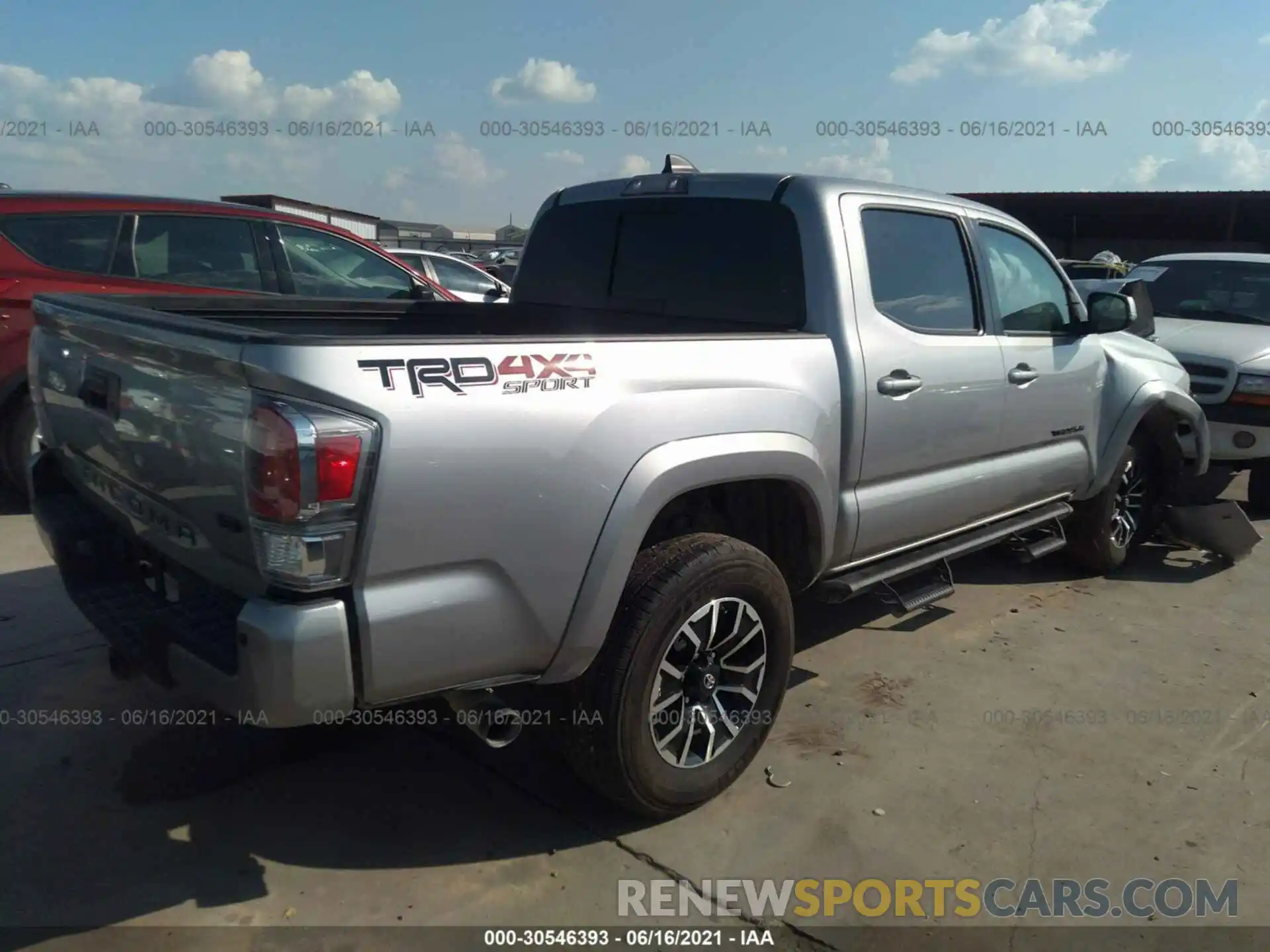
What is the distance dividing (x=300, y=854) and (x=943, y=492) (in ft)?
8.80

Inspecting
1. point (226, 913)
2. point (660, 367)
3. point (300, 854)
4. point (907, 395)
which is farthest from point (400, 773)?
point (907, 395)

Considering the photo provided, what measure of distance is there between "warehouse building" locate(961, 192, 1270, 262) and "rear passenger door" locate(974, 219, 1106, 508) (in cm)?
2462

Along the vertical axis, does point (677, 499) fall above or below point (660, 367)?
below

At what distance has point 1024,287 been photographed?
467 cm

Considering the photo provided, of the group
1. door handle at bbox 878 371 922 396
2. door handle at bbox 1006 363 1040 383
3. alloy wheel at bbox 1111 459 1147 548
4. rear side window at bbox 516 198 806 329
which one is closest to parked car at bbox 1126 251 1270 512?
alloy wheel at bbox 1111 459 1147 548

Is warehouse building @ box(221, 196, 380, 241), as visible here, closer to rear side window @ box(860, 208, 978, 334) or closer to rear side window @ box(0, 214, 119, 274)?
rear side window @ box(0, 214, 119, 274)

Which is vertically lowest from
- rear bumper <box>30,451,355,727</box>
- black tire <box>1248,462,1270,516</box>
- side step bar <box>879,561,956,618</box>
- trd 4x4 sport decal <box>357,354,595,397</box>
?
black tire <box>1248,462,1270,516</box>

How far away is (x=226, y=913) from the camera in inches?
105

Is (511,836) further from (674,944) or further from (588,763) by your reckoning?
(674,944)

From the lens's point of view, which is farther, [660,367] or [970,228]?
[970,228]

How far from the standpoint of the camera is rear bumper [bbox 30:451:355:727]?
2.21m

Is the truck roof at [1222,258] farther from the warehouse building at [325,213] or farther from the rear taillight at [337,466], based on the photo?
the warehouse building at [325,213]

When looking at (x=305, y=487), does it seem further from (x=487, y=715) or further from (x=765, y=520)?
(x=765, y=520)

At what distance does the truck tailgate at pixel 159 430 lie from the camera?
7.62ft
